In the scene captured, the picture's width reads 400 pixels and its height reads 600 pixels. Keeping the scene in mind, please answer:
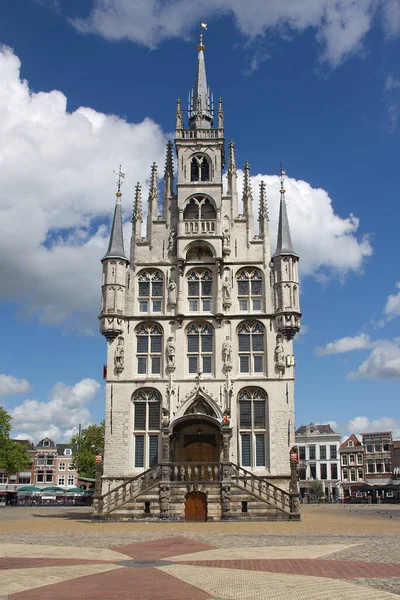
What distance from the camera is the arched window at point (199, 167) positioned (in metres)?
43.6

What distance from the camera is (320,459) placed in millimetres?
106562

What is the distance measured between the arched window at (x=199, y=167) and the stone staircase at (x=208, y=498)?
64.8ft

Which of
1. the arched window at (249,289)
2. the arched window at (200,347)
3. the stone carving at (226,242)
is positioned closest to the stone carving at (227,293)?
the arched window at (249,289)

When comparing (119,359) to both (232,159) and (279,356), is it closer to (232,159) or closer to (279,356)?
(279,356)

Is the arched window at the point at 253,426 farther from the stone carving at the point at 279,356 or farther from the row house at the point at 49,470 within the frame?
the row house at the point at 49,470

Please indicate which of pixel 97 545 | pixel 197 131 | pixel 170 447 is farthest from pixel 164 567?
pixel 197 131

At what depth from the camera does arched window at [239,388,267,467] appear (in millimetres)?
38406

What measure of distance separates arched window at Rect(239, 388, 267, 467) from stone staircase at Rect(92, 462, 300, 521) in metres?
3.29

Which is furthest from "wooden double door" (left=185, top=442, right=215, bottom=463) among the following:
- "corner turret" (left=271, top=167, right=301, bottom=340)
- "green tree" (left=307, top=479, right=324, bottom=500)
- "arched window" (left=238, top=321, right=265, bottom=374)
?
"green tree" (left=307, top=479, right=324, bottom=500)

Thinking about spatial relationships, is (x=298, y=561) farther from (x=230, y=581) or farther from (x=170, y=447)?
(x=170, y=447)

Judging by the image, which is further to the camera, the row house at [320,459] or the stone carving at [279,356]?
the row house at [320,459]

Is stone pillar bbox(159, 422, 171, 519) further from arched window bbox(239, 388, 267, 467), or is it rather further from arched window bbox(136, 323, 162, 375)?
arched window bbox(239, 388, 267, 467)

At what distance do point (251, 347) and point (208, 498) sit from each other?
10231 mm

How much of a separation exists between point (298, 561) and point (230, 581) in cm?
377
